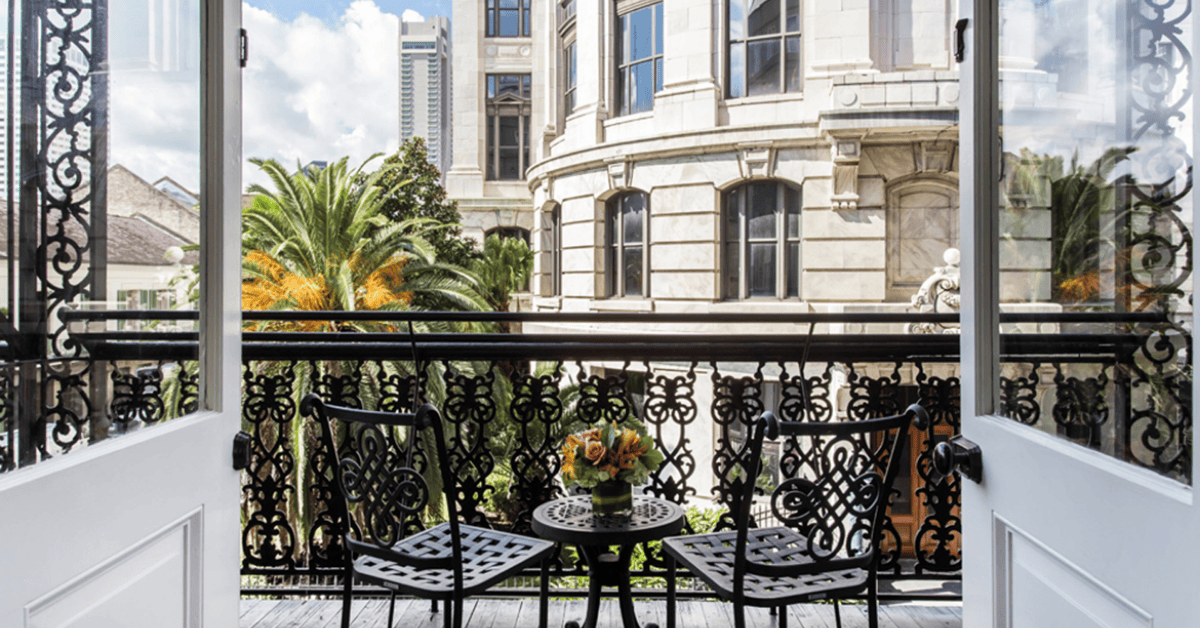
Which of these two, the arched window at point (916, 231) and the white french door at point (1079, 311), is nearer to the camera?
the white french door at point (1079, 311)

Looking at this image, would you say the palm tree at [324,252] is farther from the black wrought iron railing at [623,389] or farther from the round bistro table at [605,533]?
the round bistro table at [605,533]

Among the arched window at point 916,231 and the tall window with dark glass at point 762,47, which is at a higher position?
the tall window with dark glass at point 762,47

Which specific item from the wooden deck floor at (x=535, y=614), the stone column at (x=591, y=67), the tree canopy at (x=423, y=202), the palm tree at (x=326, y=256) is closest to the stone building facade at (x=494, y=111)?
the tree canopy at (x=423, y=202)

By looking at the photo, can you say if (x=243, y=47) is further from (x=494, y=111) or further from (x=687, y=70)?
(x=494, y=111)

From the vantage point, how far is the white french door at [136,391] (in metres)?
1.20

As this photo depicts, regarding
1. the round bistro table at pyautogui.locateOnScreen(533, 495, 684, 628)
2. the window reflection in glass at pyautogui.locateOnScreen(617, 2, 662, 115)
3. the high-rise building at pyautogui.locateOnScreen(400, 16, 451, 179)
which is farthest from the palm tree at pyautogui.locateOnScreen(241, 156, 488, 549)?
the high-rise building at pyautogui.locateOnScreen(400, 16, 451, 179)

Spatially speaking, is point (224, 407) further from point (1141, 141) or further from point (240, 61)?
point (1141, 141)

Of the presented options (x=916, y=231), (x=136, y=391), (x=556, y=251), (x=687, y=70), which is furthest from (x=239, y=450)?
(x=556, y=251)

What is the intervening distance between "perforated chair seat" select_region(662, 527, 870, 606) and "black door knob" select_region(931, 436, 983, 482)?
0.85 m

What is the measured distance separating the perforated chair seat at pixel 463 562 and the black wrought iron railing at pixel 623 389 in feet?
1.99

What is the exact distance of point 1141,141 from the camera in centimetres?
117

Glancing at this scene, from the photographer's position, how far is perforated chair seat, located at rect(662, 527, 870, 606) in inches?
95.1

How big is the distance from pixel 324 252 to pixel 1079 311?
11921 millimetres

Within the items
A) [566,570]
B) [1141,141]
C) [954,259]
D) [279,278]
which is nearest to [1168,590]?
[1141,141]
